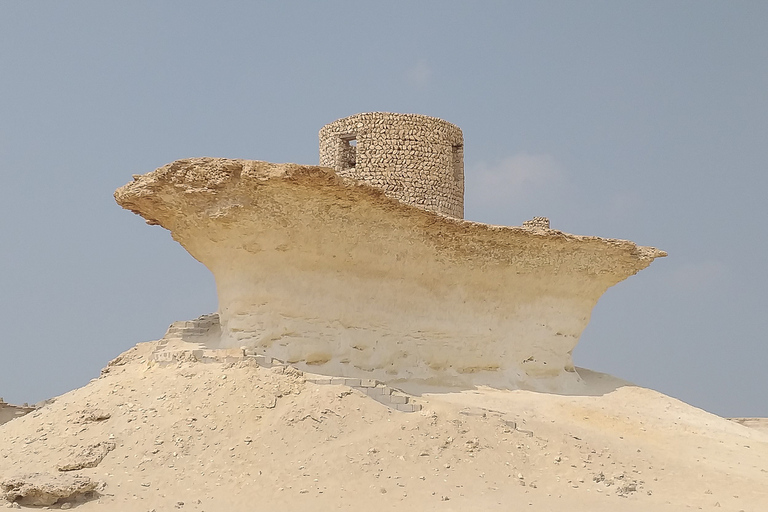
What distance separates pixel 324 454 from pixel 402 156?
7317mm

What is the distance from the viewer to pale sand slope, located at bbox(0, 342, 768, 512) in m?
6.73

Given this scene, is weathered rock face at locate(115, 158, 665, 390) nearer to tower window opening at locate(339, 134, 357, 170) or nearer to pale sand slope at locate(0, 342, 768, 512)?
pale sand slope at locate(0, 342, 768, 512)

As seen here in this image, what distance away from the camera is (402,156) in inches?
531

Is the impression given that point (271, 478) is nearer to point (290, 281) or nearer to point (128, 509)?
point (128, 509)

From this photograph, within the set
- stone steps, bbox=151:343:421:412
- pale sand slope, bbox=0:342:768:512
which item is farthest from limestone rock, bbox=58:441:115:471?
stone steps, bbox=151:343:421:412

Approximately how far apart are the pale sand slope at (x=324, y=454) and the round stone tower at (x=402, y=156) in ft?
17.0

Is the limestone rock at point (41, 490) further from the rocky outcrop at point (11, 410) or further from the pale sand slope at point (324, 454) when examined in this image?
the rocky outcrop at point (11, 410)

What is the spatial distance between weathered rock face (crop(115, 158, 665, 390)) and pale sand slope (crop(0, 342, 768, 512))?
1.03 m

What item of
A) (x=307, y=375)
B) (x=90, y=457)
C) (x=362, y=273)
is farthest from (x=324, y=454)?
(x=362, y=273)

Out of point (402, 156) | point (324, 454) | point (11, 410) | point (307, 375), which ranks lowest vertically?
point (11, 410)

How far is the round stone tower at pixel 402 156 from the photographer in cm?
1342

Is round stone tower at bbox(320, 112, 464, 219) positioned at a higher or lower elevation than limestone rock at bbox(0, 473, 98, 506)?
higher

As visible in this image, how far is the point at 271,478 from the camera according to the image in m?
6.89

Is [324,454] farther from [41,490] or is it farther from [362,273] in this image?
[362,273]
